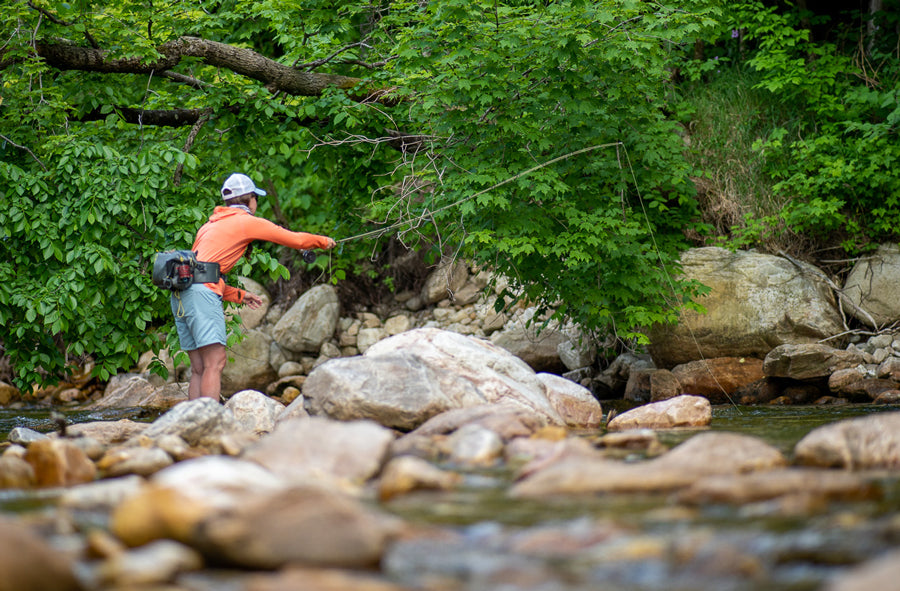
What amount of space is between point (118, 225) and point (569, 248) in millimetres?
4120

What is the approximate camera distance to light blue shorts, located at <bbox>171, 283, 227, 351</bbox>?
6223mm

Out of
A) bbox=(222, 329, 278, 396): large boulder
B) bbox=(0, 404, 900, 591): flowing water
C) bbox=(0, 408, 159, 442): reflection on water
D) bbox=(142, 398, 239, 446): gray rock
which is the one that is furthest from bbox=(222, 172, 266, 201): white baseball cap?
bbox=(222, 329, 278, 396): large boulder

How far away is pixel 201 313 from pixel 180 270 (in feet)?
1.15

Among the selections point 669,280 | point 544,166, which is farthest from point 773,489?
point 669,280

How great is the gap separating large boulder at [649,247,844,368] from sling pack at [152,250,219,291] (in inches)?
202

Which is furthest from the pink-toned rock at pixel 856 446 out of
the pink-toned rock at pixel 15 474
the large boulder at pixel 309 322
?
the large boulder at pixel 309 322

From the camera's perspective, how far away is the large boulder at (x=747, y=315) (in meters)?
9.09

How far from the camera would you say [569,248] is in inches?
303

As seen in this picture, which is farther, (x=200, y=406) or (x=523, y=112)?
(x=523, y=112)

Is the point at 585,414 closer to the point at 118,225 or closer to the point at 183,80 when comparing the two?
the point at 118,225

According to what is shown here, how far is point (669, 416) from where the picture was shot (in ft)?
20.7

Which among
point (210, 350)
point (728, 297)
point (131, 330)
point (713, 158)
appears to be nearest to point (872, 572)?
point (210, 350)

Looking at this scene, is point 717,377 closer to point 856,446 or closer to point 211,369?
point 856,446

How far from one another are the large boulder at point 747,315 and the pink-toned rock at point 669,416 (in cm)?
264
